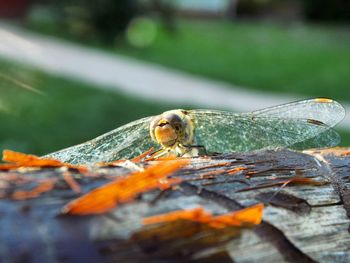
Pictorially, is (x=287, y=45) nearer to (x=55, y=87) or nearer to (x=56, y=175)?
(x=55, y=87)

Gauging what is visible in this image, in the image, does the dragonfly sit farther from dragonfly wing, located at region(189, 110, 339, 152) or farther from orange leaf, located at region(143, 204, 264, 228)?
orange leaf, located at region(143, 204, 264, 228)

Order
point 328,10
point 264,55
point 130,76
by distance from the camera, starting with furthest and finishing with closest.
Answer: point 328,10 < point 264,55 < point 130,76

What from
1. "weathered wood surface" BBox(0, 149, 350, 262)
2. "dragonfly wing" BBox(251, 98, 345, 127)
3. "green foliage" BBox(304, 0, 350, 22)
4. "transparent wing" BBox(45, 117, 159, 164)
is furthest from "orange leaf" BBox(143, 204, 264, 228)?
"green foliage" BBox(304, 0, 350, 22)

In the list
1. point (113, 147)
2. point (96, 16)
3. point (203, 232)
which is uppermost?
point (96, 16)

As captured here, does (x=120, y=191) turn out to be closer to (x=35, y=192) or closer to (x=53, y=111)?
(x=35, y=192)

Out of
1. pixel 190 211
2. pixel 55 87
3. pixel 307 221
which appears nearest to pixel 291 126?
pixel 307 221

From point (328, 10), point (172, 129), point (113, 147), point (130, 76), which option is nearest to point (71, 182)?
point (113, 147)

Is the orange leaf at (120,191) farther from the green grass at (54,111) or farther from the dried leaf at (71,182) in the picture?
the green grass at (54,111)
